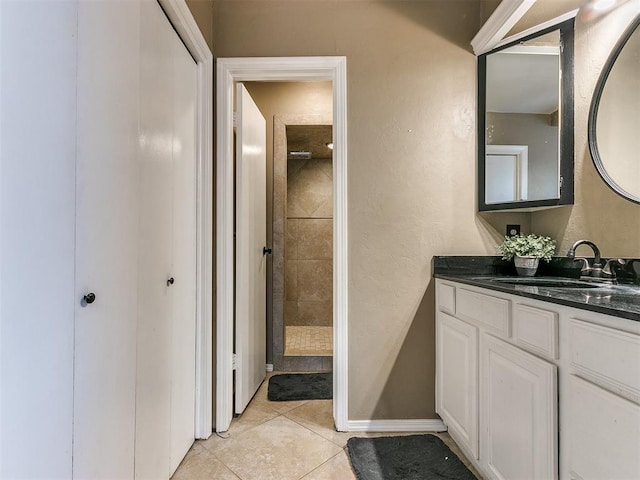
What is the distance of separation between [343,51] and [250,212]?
1.12 m

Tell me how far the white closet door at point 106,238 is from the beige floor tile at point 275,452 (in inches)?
23.4

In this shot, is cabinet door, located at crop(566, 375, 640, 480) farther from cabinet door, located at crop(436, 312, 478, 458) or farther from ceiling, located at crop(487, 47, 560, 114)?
ceiling, located at crop(487, 47, 560, 114)

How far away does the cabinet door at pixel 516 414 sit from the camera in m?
1.02

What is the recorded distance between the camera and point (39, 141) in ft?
2.47

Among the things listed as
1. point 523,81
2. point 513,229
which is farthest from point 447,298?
point 523,81

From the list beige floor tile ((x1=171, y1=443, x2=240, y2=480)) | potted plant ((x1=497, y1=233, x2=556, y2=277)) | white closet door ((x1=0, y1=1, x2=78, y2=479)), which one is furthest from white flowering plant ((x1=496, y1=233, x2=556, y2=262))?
white closet door ((x1=0, y1=1, x2=78, y2=479))

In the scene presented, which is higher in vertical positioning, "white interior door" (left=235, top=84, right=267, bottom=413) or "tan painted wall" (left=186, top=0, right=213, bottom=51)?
"tan painted wall" (left=186, top=0, right=213, bottom=51)

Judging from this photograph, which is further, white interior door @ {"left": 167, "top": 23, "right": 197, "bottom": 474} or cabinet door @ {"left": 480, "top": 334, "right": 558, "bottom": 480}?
white interior door @ {"left": 167, "top": 23, "right": 197, "bottom": 474}

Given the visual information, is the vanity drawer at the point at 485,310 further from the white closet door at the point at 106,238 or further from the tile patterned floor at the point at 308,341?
the tile patterned floor at the point at 308,341

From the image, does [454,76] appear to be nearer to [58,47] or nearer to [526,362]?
[526,362]

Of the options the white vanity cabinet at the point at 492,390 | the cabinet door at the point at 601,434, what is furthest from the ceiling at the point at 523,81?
the cabinet door at the point at 601,434

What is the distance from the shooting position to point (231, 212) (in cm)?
189

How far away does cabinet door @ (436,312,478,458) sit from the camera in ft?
4.74

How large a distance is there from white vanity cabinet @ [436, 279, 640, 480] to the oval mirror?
806 mm
